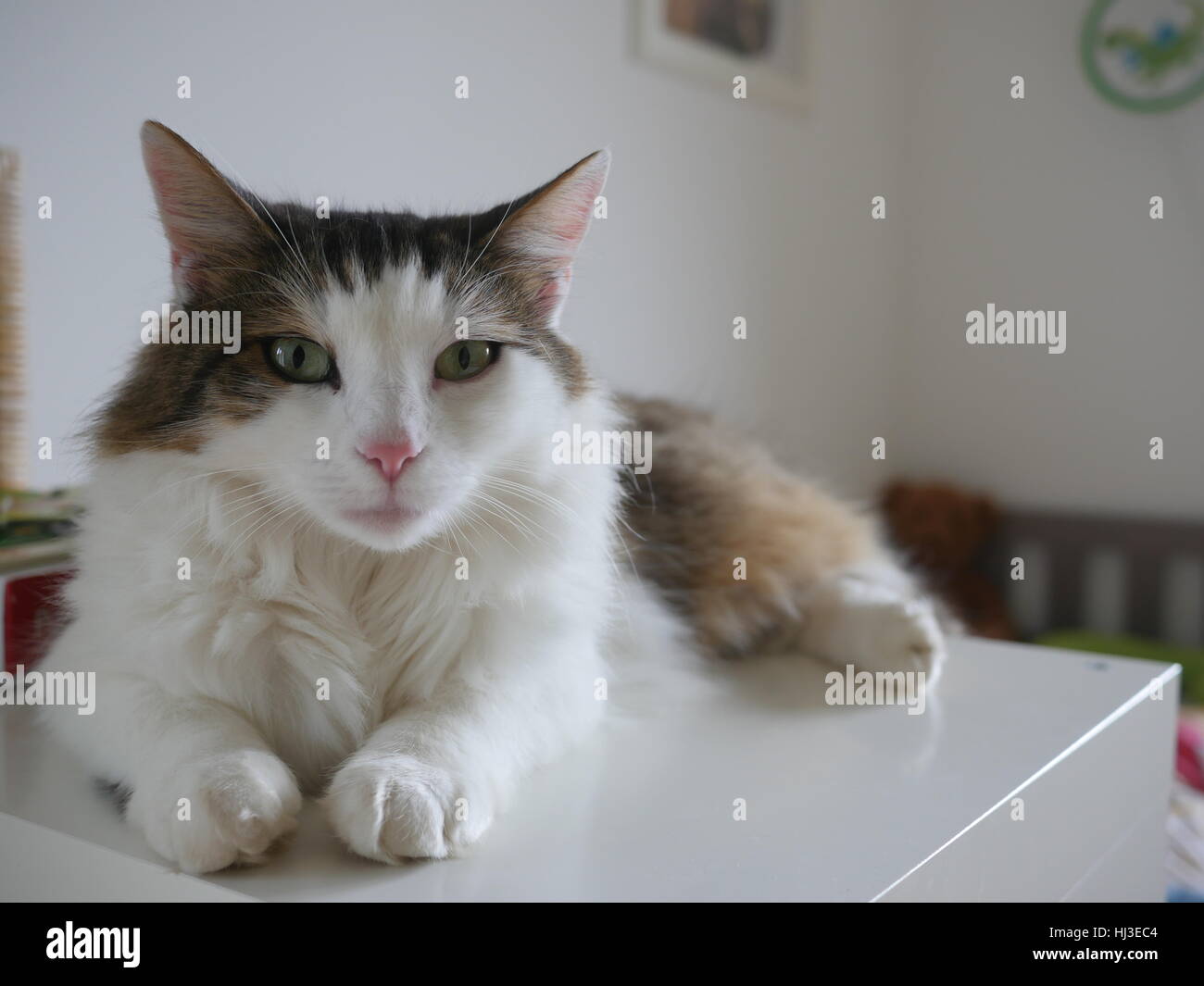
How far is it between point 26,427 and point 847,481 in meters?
2.34

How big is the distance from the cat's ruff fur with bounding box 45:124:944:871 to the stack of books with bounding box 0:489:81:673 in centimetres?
14

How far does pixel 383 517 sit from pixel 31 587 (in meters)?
0.56

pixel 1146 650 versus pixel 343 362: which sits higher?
pixel 343 362

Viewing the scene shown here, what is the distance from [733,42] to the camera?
243 cm

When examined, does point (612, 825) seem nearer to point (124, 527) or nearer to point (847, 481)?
point (124, 527)

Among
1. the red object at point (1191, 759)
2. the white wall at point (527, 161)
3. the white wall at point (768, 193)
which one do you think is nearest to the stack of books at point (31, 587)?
the white wall at point (527, 161)

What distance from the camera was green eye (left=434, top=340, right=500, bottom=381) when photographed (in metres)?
0.79

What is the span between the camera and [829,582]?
1290mm

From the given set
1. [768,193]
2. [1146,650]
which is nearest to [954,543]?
[1146,650]

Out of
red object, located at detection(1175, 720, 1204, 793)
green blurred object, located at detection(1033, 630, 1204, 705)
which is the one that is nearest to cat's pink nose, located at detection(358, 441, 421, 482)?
red object, located at detection(1175, 720, 1204, 793)

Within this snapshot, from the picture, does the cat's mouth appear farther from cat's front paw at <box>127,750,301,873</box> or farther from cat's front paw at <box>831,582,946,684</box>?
cat's front paw at <box>831,582,946,684</box>

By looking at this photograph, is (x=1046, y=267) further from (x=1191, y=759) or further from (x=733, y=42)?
(x=1191, y=759)
